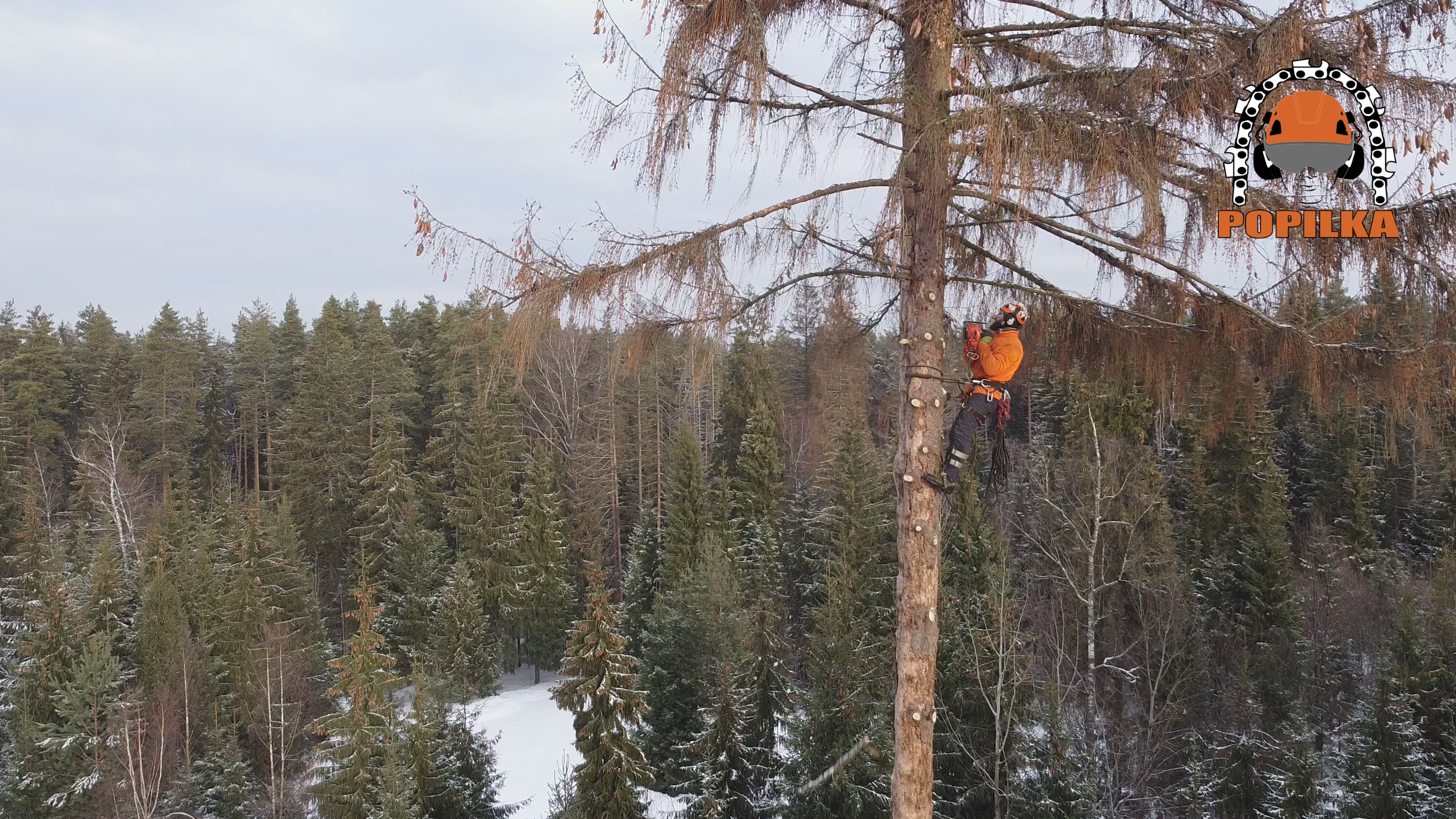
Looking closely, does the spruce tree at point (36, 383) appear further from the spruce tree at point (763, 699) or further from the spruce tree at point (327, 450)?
the spruce tree at point (763, 699)

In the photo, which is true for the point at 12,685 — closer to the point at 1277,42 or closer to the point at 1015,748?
the point at 1015,748

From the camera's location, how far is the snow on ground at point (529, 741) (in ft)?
62.3

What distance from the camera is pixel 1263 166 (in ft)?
14.9

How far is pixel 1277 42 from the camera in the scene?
12.4ft

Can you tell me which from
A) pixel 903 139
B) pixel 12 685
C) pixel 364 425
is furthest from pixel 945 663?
pixel 364 425

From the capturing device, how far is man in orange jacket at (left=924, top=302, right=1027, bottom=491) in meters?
4.96

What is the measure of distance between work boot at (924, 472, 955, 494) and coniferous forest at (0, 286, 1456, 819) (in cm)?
127

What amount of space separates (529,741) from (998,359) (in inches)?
854

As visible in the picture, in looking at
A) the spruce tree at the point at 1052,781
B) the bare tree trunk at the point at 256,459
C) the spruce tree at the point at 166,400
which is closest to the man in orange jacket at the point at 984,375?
the spruce tree at the point at 1052,781

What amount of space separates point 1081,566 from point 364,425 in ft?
87.1

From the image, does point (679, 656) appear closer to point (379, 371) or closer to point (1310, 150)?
point (1310, 150)

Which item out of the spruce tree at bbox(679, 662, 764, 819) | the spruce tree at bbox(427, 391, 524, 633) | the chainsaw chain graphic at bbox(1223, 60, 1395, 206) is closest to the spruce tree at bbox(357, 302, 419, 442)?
the spruce tree at bbox(427, 391, 524, 633)

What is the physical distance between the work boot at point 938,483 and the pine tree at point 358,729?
36.6ft

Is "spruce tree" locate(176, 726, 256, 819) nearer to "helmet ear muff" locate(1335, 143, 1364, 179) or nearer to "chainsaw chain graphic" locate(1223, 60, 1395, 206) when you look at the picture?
"chainsaw chain graphic" locate(1223, 60, 1395, 206)
